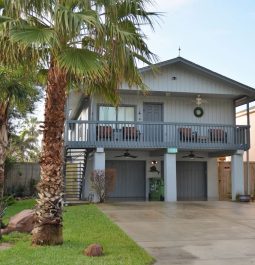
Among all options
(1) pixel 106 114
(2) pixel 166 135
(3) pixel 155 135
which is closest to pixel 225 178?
(2) pixel 166 135

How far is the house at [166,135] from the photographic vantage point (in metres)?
19.8

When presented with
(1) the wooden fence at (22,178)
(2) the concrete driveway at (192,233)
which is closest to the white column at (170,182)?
(2) the concrete driveway at (192,233)

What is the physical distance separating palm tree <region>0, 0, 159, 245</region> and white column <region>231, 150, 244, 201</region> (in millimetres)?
12952

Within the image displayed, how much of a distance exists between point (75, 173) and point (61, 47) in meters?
14.2

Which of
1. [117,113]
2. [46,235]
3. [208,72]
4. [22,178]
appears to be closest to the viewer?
[46,235]

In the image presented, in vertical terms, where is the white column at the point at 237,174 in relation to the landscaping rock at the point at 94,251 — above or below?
above

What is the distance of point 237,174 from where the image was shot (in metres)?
20.8

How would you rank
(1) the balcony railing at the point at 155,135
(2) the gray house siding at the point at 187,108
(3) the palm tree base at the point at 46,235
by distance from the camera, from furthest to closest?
1. (2) the gray house siding at the point at 187,108
2. (1) the balcony railing at the point at 155,135
3. (3) the palm tree base at the point at 46,235

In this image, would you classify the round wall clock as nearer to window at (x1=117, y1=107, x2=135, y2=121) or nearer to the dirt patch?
window at (x1=117, y1=107, x2=135, y2=121)

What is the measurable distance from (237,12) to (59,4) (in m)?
6.94

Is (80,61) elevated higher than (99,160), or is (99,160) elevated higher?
(80,61)

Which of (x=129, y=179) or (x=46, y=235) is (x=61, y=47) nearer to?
(x=46, y=235)

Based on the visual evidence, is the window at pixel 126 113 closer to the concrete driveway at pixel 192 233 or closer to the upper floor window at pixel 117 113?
the upper floor window at pixel 117 113

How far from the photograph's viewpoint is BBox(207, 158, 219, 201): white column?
75.7 ft
